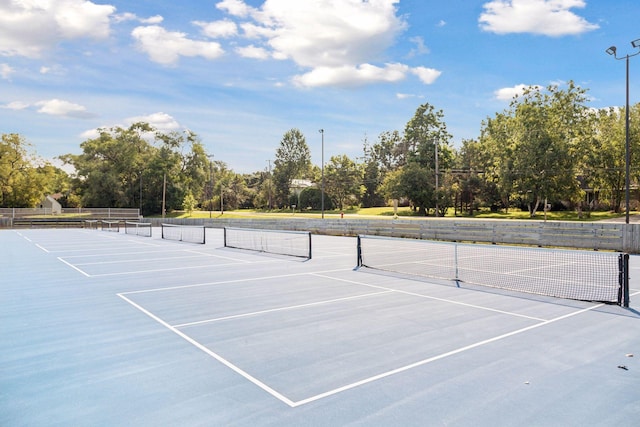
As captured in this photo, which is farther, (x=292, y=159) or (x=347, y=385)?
(x=292, y=159)

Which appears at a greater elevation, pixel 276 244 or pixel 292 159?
pixel 292 159

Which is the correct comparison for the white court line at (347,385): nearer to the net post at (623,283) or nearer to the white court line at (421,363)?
the white court line at (421,363)

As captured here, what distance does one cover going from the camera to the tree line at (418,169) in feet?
168

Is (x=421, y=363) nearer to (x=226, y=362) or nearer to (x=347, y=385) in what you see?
(x=347, y=385)

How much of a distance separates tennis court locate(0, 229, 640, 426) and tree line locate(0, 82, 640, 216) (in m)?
44.9

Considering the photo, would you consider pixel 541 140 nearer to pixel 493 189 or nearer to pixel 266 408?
pixel 493 189

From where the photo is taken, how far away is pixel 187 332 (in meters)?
7.26

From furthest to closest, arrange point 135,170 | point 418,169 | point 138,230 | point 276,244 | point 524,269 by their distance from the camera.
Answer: point 135,170
point 418,169
point 138,230
point 276,244
point 524,269

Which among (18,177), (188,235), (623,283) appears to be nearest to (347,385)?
(623,283)

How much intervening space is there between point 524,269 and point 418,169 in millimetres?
47901

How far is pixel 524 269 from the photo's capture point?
14.4 meters

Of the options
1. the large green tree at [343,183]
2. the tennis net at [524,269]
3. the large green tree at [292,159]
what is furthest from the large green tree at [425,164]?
the tennis net at [524,269]

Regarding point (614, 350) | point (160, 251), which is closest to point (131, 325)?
point (614, 350)

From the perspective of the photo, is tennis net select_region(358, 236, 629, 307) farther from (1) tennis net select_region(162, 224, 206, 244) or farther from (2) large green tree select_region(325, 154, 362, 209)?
(2) large green tree select_region(325, 154, 362, 209)
